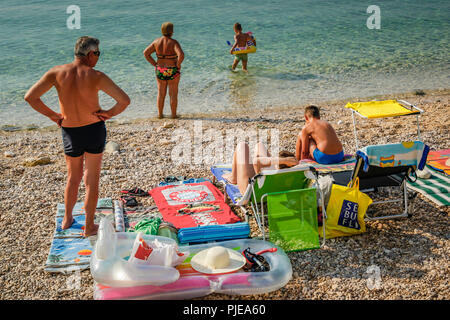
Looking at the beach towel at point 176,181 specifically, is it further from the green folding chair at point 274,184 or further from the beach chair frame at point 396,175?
the beach chair frame at point 396,175

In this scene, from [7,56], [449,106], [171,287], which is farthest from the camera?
[7,56]

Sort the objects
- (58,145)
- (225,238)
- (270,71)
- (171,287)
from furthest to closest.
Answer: (270,71)
(58,145)
(225,238)
(171,287)

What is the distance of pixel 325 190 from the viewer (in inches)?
174

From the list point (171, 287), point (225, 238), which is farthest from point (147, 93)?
point (171, 287)

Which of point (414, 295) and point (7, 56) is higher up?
point (7, 56)

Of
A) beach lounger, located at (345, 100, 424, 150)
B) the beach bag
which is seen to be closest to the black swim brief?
the beach bag

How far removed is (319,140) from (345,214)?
121 cm

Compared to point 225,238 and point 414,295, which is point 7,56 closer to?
point 225,238

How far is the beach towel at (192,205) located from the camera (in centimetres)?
466

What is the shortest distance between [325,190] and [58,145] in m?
4.85

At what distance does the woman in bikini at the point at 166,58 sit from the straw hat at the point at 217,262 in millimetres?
5045

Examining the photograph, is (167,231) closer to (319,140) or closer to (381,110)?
(319,140)

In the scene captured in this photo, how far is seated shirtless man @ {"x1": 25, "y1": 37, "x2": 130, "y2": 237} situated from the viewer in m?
3.96

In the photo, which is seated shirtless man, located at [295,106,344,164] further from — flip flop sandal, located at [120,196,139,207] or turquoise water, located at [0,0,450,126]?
turquoise water, located at [0,0,450,126]
